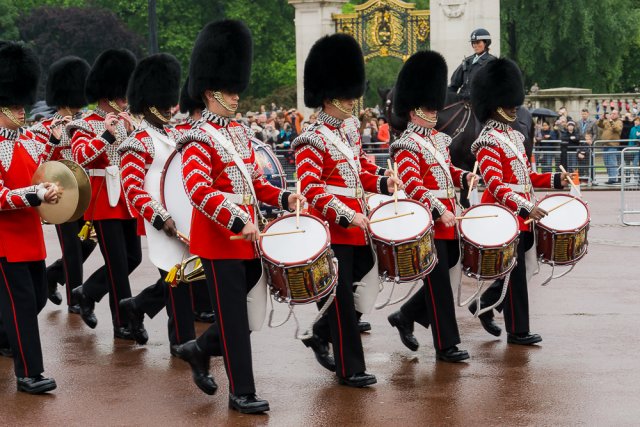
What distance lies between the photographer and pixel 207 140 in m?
6.93

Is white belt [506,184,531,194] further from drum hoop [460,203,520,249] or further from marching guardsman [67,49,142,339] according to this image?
marching guardsman [67,49,142,339]

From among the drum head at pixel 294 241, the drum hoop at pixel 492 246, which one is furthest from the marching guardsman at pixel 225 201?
the drum hoop at pixel 492 246

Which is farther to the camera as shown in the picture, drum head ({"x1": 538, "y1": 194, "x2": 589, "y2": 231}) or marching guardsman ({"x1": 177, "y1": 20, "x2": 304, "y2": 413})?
drum head ({"x1": 538, "y1": 194, "x2": 589, "y2": 231})

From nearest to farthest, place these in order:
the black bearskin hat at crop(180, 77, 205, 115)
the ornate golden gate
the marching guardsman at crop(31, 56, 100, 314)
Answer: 1. the black bearskin hat at crop(180, 77, 205, 115)
2. the marching guardsman at crop(31, 56, 100, 314)
3. the ornate golden gate

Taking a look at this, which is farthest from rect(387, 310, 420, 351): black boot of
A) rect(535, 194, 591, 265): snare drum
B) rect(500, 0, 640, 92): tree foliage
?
rect(500, 0, 640, 92): tree foliage

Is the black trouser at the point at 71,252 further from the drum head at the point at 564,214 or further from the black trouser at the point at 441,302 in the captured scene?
the drum head at the point at 564,214

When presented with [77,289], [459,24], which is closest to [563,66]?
[459,24]

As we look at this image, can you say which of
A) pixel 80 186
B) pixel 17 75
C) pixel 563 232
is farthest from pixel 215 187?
pixel 563 232

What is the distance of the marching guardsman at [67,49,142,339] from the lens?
9141 mm

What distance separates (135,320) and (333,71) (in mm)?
2236

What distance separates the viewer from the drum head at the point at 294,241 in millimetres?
6891

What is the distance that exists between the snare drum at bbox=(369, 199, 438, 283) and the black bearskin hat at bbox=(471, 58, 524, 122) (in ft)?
4.26

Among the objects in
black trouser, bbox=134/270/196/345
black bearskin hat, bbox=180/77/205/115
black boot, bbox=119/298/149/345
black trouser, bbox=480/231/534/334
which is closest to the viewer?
black trouser, bbox=134/270/196/345

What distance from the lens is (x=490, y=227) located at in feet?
27.1
